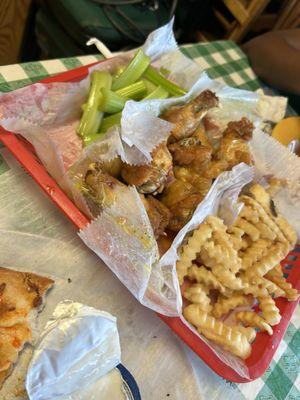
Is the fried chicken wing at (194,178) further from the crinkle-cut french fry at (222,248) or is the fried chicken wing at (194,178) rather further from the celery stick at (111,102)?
the celery stick at (111,102)

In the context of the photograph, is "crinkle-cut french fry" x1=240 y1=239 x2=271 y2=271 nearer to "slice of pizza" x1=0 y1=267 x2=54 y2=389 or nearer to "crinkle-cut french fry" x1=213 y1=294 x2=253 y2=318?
"crinkle-cut french fry" x1=213 y1=294 x2=253 y2=318

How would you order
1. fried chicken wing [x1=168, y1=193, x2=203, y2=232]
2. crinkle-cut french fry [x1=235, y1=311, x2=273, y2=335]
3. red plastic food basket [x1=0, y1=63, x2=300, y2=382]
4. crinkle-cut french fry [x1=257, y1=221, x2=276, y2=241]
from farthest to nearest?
crinkle-cut french fry [x1=257, y1=221, x2=276, y2=241] → fried chicken wing [x1=168, y1=193, x2=203, y2=232] → crinkle-cut french fry [x1=235, y1=311, x2=273, y2=335] → red plastic food basket [x1=0, y1=63, x2=300, y2=382]

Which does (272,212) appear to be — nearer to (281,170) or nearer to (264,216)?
(264,216)

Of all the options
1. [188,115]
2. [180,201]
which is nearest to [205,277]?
[180,201]

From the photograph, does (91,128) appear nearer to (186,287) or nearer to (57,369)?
(186,287)

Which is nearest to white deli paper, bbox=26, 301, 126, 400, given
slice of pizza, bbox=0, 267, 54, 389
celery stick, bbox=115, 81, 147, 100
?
slice of pizza, bbox=0, 267, 54, 389

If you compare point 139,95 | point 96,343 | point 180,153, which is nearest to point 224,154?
point 180,153
